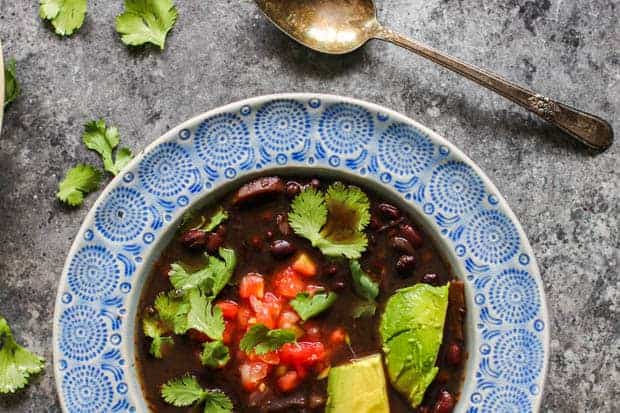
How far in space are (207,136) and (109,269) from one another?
0.66 m

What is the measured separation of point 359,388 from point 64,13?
2007mm

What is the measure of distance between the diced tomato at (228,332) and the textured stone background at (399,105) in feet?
2.56

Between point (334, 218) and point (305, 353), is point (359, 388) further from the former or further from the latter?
point (334, 218)

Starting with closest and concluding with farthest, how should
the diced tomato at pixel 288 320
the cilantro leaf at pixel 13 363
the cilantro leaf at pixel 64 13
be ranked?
the diced tomato at pixel 288 320 < the cilantro leaf at pixel 13 363 < the cilantro leaf at pixel 64 13

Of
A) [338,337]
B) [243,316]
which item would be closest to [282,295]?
[243,316]

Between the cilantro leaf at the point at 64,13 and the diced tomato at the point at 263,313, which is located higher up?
the cilantro leaf at the point at 64,13

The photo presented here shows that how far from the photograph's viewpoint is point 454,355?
9.84ft

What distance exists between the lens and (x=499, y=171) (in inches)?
127

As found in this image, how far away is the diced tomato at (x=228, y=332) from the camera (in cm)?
302

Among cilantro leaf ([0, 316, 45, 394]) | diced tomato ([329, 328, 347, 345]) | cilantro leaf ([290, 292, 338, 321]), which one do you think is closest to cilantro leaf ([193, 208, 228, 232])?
cilantro leaf ([290, 292, 338, 321])

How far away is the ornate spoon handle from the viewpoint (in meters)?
3.12

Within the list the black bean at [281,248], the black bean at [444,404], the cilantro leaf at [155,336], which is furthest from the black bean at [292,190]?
the black bean at [444,404]

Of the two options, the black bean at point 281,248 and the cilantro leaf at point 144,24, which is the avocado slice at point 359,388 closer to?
the black bean at point 281,248

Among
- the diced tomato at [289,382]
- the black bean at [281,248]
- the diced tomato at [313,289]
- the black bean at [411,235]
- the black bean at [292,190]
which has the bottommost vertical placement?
the diced tomato at [289,382]
